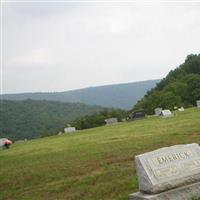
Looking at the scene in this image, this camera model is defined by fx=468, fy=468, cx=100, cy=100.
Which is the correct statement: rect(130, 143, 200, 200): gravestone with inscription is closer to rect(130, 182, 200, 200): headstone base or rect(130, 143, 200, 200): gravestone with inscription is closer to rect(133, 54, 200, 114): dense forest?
rect(130, 182, 200, 200): headstone base

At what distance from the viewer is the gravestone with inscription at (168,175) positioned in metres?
9.12

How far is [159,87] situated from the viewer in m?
94.0

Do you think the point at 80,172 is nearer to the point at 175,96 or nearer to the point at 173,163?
the point at 173,163

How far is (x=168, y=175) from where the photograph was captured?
30.6ft

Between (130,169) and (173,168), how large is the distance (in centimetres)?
376

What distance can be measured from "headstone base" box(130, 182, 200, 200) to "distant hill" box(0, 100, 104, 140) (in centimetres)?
6799

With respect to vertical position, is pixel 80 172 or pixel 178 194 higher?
pixel 178 194

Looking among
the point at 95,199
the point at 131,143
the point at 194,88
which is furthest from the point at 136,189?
the point at 194,88

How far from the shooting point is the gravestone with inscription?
359 inches

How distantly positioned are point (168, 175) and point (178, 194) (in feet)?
1.37

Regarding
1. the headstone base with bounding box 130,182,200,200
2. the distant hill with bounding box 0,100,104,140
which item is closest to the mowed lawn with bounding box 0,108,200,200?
the headstone base with bounding box 130,182,200,200

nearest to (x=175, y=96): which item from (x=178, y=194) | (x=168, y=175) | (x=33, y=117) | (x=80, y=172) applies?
(x=80, y=172)

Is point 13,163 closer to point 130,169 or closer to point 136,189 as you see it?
point 130,169

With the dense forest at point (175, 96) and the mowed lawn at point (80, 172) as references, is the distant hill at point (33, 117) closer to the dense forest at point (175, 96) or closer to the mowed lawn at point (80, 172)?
the dense forest at point (175, 96)
